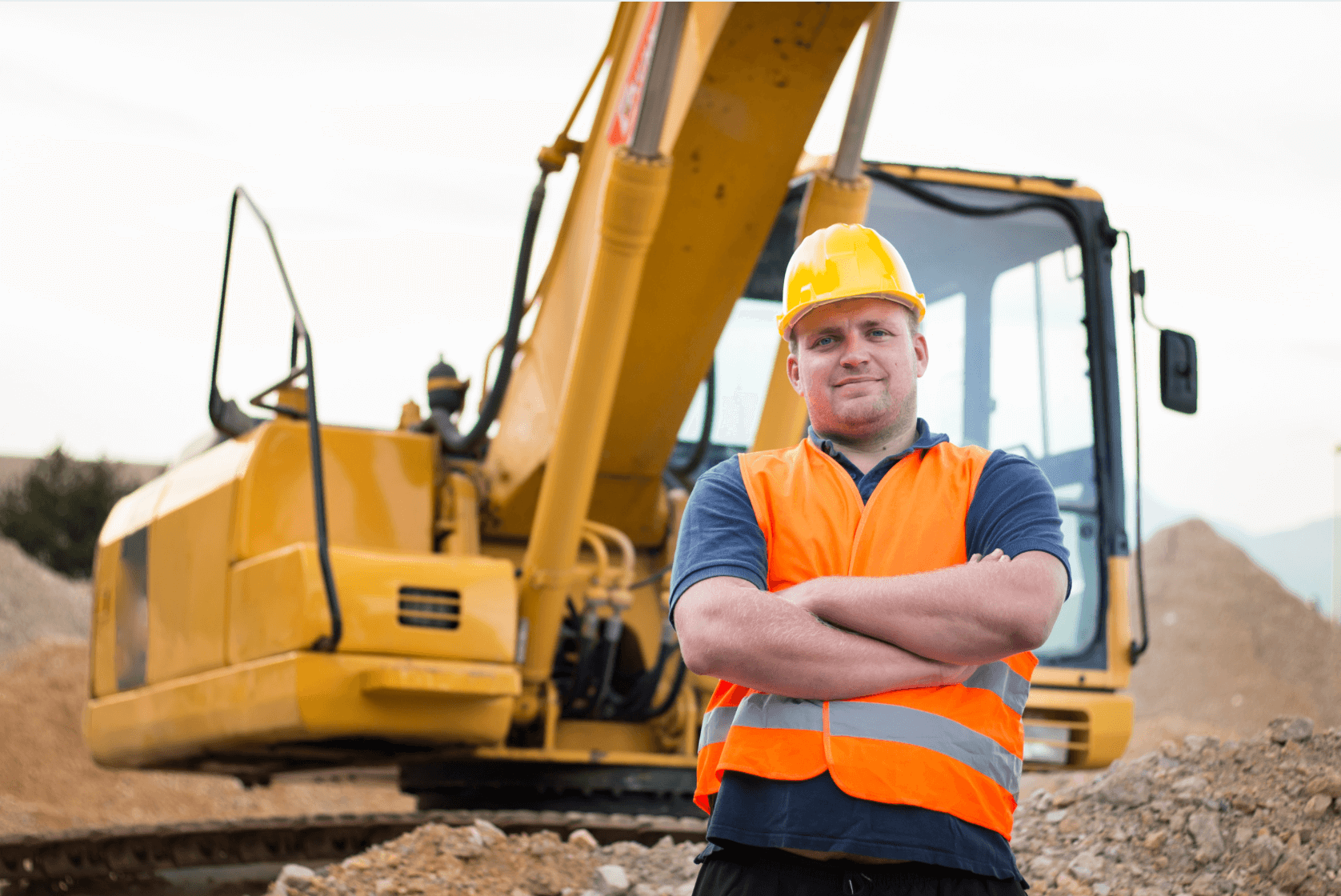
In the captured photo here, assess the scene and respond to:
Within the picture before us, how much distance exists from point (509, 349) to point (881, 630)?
3.75 m

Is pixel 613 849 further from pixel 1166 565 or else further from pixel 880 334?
pixel 1166 565

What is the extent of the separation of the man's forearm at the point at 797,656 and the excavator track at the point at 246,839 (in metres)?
3.23

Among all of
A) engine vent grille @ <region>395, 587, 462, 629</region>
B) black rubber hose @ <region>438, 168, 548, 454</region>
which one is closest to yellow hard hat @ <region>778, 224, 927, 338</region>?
engine vent grille @ <region>395, 587, 462, 629</region>

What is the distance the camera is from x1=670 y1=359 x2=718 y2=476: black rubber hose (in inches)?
231

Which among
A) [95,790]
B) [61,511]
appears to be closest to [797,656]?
[95,790]

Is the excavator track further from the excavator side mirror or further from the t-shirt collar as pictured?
the t-shirt collar

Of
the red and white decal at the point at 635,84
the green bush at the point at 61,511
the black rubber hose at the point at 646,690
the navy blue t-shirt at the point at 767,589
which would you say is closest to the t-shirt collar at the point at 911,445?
the navy blue t-shirt at the point at 767,589

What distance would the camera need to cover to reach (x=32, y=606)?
2283 cm

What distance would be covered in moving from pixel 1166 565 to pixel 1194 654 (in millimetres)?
3977

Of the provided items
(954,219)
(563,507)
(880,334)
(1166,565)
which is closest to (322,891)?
(563,507)

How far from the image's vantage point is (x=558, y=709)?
18.1ft

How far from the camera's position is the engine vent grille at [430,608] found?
474cm

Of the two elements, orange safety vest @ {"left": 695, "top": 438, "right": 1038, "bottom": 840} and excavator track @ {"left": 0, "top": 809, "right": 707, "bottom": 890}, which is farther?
excavator track @ {"left": 0, "top": 809, "right": 707, "bottom": 890}

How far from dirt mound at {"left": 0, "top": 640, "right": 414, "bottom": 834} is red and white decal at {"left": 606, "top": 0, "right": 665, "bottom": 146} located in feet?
25.3
